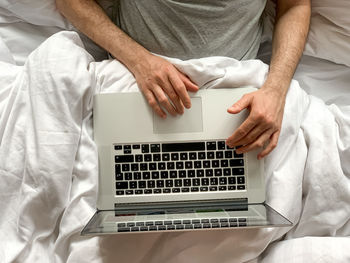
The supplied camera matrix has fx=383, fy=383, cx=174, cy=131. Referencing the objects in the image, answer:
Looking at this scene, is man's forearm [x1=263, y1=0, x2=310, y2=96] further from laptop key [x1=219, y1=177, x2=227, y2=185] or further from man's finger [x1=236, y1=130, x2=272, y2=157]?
laptop key [x1=219, y1=177, x2=227, y2=185]

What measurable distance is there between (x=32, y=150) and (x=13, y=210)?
15 centimetres

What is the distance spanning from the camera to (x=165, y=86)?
89 cm

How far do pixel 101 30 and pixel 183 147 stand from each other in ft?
1.26

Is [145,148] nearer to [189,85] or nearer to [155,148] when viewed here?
[155,148]

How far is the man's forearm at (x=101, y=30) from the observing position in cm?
96

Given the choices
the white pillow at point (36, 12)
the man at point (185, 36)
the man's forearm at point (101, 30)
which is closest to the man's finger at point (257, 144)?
the man at point (185, 36)

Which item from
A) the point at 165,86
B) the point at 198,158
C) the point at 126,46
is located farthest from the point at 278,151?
the point at 126,46

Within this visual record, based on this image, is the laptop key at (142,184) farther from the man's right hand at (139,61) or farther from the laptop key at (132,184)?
the man's right hand at (139,61)

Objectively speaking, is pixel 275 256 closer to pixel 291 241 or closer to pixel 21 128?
pixel 291 241

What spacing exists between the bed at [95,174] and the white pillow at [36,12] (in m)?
0.16

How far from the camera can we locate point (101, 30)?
39.1 inches

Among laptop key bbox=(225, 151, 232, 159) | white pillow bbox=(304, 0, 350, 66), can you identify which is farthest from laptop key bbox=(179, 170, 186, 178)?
white pillow bbox=(304, 0, 350, 66)

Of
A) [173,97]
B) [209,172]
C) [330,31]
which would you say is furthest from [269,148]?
[330,31]

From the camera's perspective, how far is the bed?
859 millimetres
